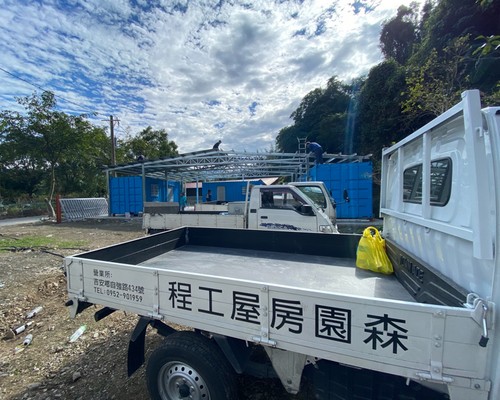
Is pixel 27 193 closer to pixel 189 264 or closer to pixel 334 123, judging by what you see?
pixel 189 264

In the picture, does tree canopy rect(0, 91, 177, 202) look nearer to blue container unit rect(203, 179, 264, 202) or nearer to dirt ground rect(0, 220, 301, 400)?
blue container unit rect(203, 179, 264, 202)

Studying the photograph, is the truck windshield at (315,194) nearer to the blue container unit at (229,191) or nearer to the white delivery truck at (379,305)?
the white delivery truck at (379,305)

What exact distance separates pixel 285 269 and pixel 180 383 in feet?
4.95

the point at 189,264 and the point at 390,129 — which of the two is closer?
the point at 189,264

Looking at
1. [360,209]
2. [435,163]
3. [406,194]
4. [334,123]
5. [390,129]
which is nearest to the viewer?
[435,163]

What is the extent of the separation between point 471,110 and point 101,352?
410 cm

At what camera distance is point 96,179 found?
74.7 ft

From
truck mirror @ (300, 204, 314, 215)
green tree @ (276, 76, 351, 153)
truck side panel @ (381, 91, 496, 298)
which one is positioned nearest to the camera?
truck side panel @ (381, 91, 496, 298)

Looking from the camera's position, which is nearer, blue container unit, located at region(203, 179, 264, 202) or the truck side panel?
the truck side panel

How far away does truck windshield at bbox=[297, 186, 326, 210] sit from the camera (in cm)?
623

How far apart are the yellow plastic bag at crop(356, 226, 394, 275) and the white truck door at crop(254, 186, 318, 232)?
2.67 meters

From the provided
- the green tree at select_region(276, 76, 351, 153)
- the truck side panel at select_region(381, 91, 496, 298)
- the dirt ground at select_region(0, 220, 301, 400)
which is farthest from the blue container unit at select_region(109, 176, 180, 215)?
the green tree at select_region(276, 76, 351, 153)

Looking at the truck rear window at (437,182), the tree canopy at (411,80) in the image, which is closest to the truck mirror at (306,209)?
the truck rear window at (437,182)

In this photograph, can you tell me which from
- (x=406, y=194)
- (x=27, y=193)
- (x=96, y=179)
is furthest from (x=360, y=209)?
(x=27, y=193)
